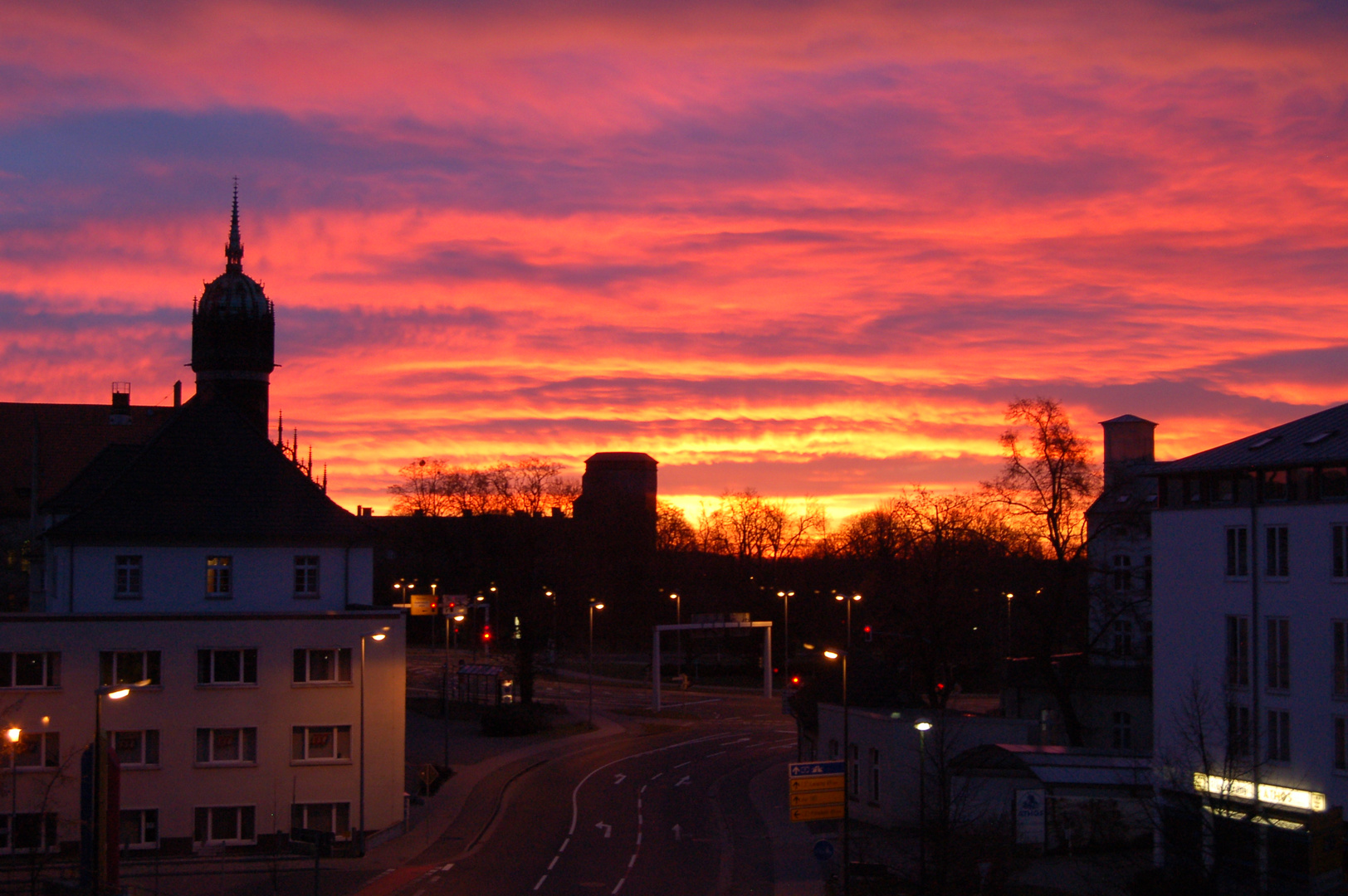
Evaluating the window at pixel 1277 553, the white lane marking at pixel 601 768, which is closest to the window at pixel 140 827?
the white lane marking at pixel 601 768

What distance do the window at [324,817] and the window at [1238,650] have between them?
89.1 feet

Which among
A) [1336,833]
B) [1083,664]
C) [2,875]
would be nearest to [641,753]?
[1083,664]

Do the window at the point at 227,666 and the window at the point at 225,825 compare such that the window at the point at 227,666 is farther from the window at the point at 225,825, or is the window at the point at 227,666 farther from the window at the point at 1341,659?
the window at the point at 1341,659

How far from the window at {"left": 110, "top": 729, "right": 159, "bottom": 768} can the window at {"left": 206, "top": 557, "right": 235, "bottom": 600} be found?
5762 mm

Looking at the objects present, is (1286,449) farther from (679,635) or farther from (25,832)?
(679,635)

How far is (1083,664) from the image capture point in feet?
182

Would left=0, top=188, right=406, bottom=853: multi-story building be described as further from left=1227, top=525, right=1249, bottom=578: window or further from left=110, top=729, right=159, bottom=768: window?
left=1227, top=525, right=1249, bottom=578: window

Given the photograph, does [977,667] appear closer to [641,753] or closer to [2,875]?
[641,753]

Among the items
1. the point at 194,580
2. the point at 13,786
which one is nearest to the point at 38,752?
the point at 13,786

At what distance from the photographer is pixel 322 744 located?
40750mm

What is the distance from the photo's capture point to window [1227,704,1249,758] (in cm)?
3025

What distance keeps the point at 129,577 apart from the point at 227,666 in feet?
19.1

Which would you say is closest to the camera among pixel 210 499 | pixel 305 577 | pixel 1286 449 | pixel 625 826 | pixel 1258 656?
pixel 1258 656

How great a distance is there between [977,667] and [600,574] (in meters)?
39.7
